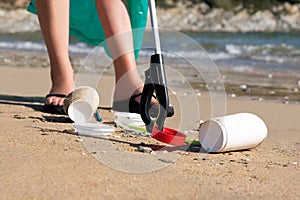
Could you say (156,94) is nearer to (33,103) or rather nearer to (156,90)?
(156,90)

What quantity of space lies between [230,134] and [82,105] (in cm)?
75

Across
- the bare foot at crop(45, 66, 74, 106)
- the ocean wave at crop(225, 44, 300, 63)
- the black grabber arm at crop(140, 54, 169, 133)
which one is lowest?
the ocean wave at crop(225, 44, 300, 63)

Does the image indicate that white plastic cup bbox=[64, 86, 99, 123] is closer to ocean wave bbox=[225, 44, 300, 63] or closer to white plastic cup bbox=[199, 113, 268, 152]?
white plastic cup bbox=[199, 113, 268, 152]

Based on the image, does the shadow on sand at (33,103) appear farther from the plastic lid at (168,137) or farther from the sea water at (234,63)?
the plastic lid at (168,137)

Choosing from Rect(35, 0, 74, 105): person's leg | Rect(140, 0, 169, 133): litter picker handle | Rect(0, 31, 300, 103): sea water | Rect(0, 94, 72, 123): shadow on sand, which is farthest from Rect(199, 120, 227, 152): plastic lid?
Rect(35, 0, 74, 105): person's leg

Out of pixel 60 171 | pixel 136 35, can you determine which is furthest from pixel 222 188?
pixel 136 35

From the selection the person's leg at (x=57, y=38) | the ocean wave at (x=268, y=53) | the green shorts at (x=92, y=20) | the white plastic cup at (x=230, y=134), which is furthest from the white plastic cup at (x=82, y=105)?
the ocean wave at (x=268, y=53)

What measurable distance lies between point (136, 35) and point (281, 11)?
633 inches

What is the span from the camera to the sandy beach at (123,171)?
6.71ft

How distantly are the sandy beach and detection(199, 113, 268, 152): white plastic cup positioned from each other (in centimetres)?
4

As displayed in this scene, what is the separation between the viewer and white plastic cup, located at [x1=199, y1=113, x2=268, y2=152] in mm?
2592

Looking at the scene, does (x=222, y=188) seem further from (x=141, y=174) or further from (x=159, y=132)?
(x=159, y=132)

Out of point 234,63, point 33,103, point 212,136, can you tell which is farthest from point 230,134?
point 234,63

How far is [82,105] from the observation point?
3.01 meters
